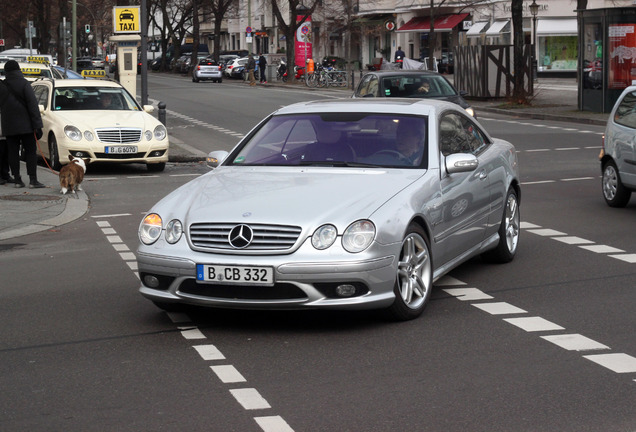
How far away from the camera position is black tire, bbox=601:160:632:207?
13539mm

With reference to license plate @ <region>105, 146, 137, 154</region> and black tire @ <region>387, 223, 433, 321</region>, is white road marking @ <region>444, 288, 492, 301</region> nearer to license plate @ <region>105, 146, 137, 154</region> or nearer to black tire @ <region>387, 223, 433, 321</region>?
black tire @ <region>387, 223, 433, 321</region>

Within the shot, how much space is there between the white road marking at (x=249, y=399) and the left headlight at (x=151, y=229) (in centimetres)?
182

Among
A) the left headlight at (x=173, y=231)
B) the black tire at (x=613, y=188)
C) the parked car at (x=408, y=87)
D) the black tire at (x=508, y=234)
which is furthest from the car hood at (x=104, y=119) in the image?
the left headlight at (x=173, y=231)

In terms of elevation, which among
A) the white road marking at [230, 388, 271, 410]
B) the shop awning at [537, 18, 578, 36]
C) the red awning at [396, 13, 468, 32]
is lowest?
the white road marking at [230, 388, 271, 410]

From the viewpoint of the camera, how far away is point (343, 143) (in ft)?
27.4

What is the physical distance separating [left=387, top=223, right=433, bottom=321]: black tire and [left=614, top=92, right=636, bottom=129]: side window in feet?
21.6

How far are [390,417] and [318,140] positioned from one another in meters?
3.46

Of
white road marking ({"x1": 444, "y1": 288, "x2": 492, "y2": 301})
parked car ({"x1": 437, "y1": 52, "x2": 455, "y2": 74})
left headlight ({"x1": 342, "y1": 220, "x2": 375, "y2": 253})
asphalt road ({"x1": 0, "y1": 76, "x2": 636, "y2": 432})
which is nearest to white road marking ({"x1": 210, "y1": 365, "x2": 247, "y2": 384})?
asphalt road ({"x1": 0, "y1": 76, "x2": 636, "y2": 432})

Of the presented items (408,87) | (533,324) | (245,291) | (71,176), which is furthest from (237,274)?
(408,87)

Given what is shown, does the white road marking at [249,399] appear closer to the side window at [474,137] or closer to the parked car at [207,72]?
the side window at [474,137]

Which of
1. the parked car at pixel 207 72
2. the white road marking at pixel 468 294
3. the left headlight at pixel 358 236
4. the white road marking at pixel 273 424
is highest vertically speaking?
the parked car at pixel 207 72

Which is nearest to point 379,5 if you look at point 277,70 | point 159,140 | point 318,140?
point 277,70

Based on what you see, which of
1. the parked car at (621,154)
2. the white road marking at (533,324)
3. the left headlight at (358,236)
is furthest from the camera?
the parked car at (621,154)

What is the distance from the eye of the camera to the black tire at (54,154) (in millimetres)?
19172
